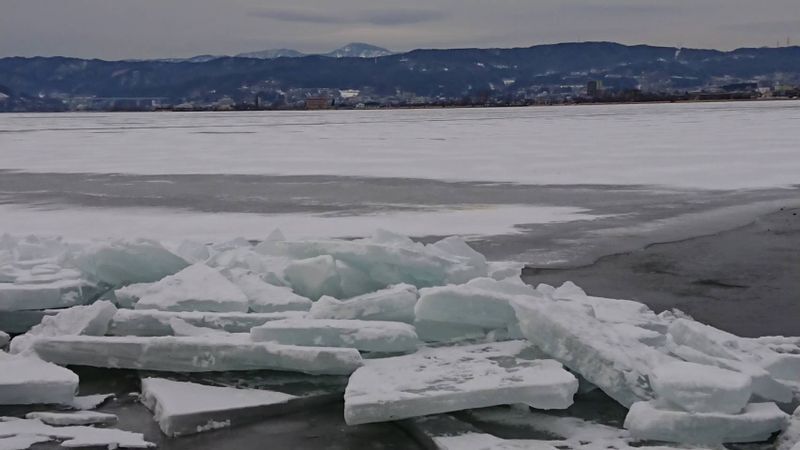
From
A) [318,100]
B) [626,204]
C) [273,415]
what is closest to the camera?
[273,415]

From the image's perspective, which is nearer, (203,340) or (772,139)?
(203,340)

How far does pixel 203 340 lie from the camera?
4.77 metres

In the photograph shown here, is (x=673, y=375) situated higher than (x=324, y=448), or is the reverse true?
(x=673, y=375)

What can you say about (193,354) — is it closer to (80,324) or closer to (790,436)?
(80,324)

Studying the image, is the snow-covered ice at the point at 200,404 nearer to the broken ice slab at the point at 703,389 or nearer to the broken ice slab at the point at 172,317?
the broken ice slab at the point at 172,317

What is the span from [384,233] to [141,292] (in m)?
1.63

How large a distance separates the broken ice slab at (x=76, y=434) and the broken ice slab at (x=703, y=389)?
2154 mm

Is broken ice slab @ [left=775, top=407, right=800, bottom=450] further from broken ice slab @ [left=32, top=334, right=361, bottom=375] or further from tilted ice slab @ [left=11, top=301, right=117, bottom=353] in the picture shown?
tilted ice slab @ [left=11, top=301, right=117, bottom=353]

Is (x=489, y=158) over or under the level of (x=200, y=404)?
under

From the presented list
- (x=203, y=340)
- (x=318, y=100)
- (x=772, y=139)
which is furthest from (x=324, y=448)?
(x=318, y=100)

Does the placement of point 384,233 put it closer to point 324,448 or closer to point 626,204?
point 324,448

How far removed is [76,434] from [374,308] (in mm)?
1620

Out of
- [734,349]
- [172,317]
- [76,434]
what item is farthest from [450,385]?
[172,317]

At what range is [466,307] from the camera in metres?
4.88
